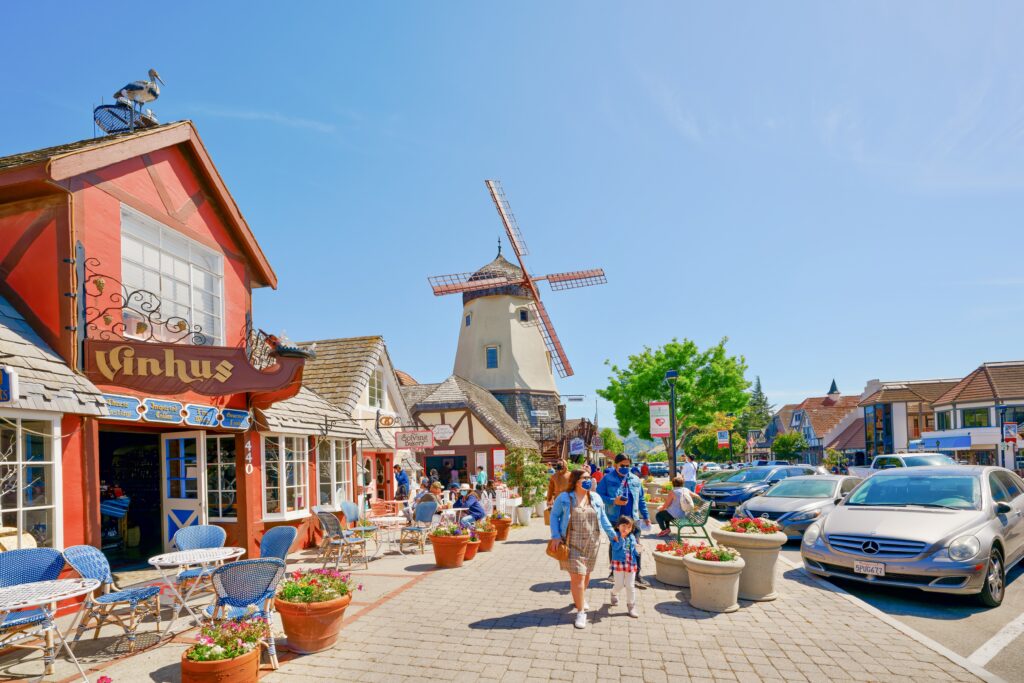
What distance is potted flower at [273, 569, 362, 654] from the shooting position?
19.1 feet

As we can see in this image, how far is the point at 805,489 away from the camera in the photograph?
13.3 metres

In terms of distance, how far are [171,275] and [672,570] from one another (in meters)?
8.78

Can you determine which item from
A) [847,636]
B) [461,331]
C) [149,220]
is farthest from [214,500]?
[461,331]

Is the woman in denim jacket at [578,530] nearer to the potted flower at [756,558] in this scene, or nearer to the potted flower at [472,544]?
the potted flower at [756,558]

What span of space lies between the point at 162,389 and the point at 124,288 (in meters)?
1.61

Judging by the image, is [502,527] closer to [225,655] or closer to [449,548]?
[449,548]

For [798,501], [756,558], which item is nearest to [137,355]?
[756,558]

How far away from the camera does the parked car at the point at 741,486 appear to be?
1761 cm

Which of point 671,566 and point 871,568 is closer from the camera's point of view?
point 871,568

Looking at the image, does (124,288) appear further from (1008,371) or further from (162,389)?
(1008,371)

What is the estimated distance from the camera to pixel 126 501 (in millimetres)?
10969

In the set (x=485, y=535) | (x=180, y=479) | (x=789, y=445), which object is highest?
(x=180, y=479)

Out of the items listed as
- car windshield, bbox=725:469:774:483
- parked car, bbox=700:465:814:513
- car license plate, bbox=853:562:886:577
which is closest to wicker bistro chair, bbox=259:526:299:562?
car license plate, bbox=853:562:886:577

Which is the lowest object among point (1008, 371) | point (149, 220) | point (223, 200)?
point (1008, 371)
